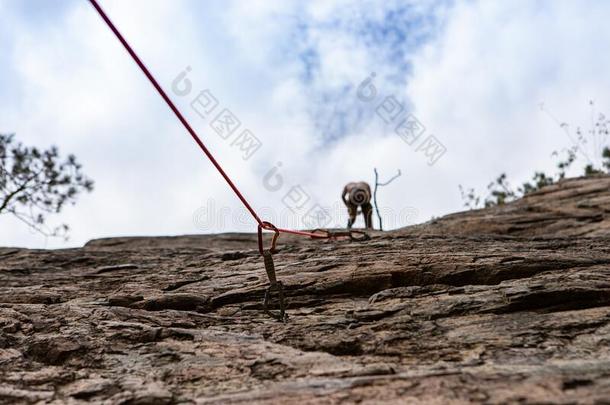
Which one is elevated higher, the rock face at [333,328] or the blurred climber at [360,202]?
the blurred climber at [360,202]

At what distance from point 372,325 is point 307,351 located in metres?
0.76

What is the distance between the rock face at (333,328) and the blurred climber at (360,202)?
4.59 metres

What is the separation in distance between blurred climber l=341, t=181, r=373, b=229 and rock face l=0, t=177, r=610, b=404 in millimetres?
4589

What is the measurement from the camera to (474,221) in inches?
434

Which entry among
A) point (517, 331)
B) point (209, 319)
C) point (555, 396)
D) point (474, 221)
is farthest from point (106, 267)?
point (474, 221)

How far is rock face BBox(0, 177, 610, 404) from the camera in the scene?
3797 mm

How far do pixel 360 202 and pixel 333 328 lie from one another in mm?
7588

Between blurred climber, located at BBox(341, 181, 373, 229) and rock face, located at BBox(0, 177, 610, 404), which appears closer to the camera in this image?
rock face, located at BBox(0, 177, 610, 404)

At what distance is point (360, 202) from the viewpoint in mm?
12406

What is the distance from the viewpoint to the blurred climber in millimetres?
12414

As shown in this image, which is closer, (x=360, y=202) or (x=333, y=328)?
(x=333, y=328)

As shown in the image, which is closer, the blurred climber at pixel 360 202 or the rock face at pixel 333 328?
the rock face at pixel 333 328

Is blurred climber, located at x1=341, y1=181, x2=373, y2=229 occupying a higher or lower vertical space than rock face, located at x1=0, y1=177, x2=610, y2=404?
higher

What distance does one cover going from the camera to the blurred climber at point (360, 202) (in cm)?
1241
